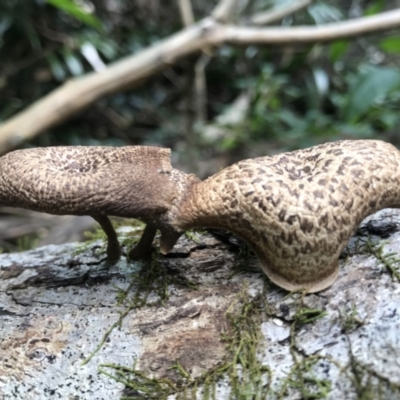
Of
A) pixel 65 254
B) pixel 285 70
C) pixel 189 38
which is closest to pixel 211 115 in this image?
pixel 285 70

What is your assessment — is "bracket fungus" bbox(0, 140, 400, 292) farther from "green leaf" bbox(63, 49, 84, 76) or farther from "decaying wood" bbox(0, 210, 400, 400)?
"green leaf" bbox(63, 49, 84, 76)


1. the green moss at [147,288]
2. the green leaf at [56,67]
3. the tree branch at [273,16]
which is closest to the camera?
the green moss at [147,288]

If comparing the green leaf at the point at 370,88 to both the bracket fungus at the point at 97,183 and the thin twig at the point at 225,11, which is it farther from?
the bracket fungus at the point at 97,183

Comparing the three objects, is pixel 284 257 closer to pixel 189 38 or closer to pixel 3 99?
pixel 189 38

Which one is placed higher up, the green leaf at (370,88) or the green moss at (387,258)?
the green moss at (387,258)

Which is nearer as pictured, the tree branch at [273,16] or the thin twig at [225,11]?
the thin twig at [225,11]

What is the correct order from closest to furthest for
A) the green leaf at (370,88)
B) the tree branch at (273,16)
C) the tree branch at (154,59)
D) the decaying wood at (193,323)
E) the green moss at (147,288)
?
the decaying wood at (193,323)
the green moss at (147,288)
the tree branch at (154,59)
the green leaf at (370,88)
the tree branch at (273,16)

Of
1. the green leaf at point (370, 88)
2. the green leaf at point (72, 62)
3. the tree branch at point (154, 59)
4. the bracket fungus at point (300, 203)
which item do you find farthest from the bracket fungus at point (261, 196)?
the green leaf at point (72, 62)

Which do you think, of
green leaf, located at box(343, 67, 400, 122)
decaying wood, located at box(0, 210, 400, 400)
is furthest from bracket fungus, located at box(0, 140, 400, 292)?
green leaf, located at box(343, 67, 400, 122)
